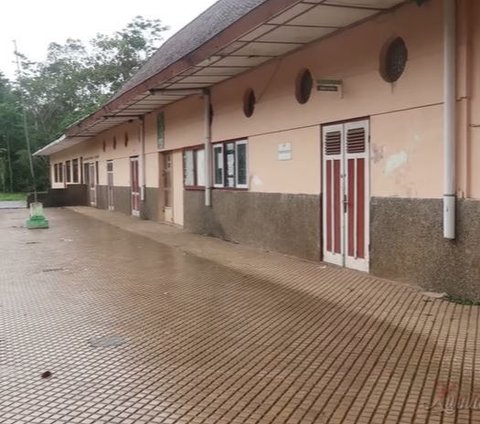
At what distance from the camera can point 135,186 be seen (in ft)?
65.6

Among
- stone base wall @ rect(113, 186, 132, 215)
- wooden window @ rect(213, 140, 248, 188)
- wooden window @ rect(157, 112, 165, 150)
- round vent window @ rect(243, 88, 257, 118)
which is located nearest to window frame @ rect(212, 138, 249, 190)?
wooden window @ rect(213, 140, 248, 188)

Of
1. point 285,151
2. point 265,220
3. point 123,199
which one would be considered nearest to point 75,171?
point 123,199

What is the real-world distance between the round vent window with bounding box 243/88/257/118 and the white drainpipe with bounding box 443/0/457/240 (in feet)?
17.3

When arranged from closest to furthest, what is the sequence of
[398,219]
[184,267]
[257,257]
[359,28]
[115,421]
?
1. [115,421]
2. [398,219]
3. [359,28]
4. [184,267]
5. [257,257]

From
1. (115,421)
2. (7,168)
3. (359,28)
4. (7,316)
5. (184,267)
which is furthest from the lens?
(7,168)

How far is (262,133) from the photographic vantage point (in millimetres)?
10648

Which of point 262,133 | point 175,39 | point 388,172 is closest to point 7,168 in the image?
point 175,39

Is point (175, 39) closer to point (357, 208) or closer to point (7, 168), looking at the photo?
point (357, 208)

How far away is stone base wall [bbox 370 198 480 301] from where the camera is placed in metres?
6.18

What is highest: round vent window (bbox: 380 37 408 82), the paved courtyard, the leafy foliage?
the leafy foliage

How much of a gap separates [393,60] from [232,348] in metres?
4.45

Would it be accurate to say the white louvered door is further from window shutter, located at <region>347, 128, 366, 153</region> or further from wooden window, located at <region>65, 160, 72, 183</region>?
wooden window, located at <region>65, 160, 72, 183</region>

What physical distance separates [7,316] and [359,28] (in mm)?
5596

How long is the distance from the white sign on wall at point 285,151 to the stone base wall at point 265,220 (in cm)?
64
